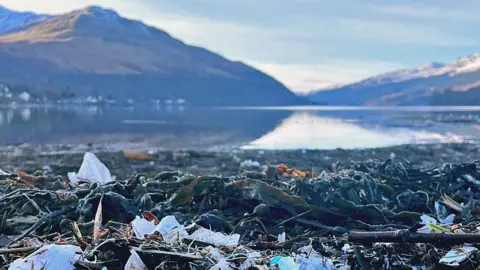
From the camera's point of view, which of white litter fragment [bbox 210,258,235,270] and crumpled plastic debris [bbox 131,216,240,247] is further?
crumpled plastic debris [bbox 131,216,240,247]

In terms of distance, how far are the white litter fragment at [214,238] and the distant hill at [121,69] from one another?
9257cm

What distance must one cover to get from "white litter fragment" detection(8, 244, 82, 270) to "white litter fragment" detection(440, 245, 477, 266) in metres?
2.01

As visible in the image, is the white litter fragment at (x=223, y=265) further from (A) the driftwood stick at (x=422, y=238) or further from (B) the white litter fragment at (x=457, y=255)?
(B) the white litter fragment at (x=457, y=255)

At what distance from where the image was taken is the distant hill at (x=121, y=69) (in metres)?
114

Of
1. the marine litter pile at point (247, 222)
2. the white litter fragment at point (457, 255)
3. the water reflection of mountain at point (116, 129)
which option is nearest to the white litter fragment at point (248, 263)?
the marine litter pile at point (247, 222)

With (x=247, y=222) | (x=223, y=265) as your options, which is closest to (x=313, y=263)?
(x=223, y=265)

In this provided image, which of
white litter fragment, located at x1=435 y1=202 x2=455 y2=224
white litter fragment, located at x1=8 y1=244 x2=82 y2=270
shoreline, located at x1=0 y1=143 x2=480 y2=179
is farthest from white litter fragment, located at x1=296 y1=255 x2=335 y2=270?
shoreline, located at x1=0 y1=143 x2=480 y2=179

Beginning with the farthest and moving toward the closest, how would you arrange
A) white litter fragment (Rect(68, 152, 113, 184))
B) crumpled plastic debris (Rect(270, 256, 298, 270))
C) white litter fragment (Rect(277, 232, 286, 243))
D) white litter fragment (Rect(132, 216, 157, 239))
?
white litter fragment (Rect(68, 152, 113, 184)), white litter fragment (Rect(277, 232, 286, 243)), white litter fragment (Rect(132, 216, 157, 239)), crumpled plastic debris (Rect(270, 256, 298, 270))

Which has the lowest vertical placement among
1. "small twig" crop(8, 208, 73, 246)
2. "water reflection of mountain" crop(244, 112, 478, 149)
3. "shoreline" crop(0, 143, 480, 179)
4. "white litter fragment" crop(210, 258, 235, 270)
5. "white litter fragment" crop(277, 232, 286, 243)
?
"water reflection of mountain" crop(244, 112, 478, 149)

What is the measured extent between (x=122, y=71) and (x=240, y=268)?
→ 5305 inches

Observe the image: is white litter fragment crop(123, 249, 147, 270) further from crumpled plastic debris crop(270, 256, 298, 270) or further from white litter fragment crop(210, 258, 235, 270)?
crumpled plastic debris crop(270, 256, 298, 270)

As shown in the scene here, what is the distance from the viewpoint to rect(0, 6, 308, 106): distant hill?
11400cm

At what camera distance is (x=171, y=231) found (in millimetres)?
3162

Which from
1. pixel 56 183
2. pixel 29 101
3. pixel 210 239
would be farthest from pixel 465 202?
pixel 29 101
